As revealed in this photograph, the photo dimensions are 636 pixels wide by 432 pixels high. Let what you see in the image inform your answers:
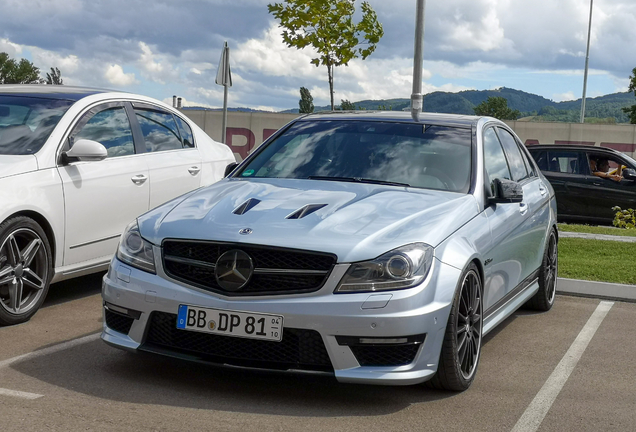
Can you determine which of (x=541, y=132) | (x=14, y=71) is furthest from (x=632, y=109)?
(x=14, y=71)

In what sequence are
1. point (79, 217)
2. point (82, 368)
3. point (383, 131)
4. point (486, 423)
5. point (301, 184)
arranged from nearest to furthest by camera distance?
point (486, 423), point (82, 368), point (301, 184), point (383, 131), point (79, 217)

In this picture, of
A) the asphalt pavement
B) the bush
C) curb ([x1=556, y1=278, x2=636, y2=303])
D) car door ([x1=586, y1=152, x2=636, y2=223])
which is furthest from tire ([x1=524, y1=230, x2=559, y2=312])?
car door ([x1=586, y1=152, x2=636, y2=223])

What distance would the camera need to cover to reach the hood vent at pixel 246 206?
4.83 m

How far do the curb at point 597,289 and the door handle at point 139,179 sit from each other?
4023 mm

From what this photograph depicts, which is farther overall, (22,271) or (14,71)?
(14,71)

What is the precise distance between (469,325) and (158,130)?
4.03 m

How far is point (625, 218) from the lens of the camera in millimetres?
14875

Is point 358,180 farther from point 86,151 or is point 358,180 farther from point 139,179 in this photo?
point 139,179

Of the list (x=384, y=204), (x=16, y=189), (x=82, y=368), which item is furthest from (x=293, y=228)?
(x=16, y=189)

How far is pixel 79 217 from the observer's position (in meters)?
6.71

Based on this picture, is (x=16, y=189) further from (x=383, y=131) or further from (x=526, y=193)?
(x=526, y=193)

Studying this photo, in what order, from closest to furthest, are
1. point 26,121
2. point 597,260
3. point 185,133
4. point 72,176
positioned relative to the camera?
point 72,176 → point 26,121 → point 185,133 → point 597,260

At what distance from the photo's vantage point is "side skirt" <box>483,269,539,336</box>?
5527 millimetres

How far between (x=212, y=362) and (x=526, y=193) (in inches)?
128
